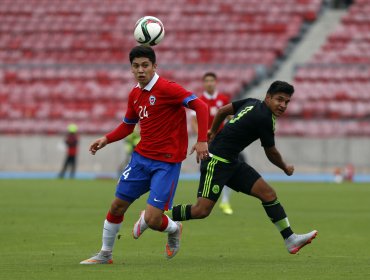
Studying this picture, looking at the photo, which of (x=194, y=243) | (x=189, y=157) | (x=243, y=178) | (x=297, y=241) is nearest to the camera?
(x=297, y=241)

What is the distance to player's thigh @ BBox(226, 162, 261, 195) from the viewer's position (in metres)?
10.8

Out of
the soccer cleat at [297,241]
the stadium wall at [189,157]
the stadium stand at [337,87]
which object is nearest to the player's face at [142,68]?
the soccer cleat at [297,241]

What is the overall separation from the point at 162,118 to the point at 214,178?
1.32 meters

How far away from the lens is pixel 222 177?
35.4 feet

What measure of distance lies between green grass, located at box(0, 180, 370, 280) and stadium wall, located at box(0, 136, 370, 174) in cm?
1141

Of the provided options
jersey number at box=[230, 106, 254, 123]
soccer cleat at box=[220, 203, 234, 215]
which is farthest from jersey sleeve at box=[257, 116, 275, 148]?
soccer cleat at box=[220, 203, 234, 215]

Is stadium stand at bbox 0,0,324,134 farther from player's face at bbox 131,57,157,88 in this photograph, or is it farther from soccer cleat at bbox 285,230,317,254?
player's face at bbox 131,57,157,88

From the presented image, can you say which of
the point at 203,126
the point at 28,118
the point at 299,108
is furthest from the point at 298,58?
the point at 203,126

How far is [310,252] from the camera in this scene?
36.8ft

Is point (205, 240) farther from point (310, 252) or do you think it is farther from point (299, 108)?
point (299, 108)

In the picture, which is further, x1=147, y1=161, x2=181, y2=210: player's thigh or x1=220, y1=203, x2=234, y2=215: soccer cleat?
x1=220, y1=203, x2=234, y2=215: soccer cleat

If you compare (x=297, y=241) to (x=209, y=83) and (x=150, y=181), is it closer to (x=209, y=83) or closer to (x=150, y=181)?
(x=150, y=181)

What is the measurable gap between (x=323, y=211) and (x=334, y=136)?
632 inches

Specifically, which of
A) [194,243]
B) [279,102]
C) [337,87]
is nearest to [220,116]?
[279,102]
